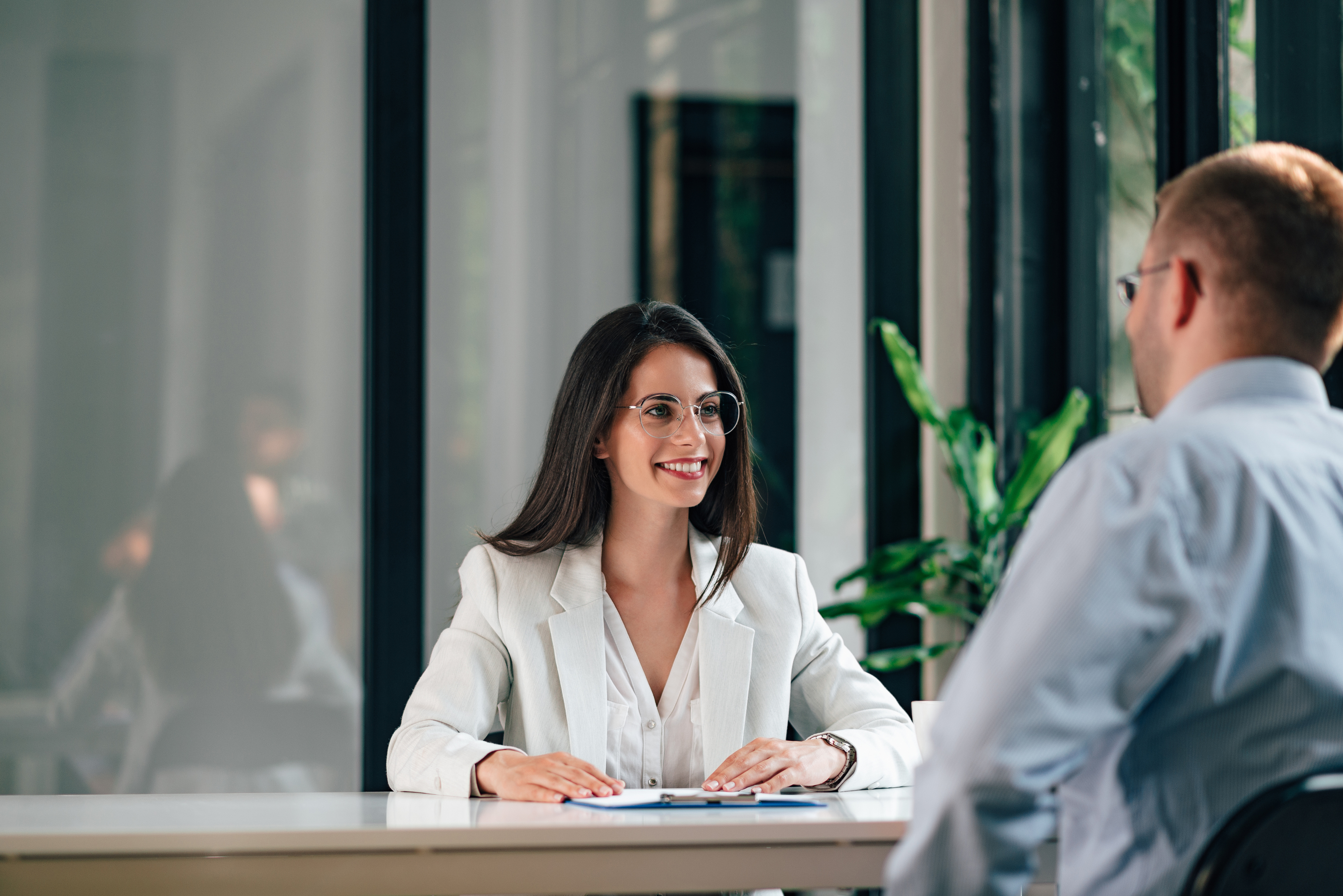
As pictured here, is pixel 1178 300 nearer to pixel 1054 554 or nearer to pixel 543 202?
pixel 1054 554

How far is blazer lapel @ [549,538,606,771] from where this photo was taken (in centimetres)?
194

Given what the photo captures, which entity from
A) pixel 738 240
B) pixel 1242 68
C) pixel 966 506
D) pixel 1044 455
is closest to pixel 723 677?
pixel 1044 455

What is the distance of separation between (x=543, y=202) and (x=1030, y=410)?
1.65 meters

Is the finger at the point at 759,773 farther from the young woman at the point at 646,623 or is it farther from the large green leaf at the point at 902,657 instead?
the large green leaf at the point at 902,657

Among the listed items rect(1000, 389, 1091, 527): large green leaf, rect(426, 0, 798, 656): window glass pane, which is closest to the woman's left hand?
rect(1000, 389, 1091, 527): large green leaf

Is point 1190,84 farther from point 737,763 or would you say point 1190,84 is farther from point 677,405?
point 737,763

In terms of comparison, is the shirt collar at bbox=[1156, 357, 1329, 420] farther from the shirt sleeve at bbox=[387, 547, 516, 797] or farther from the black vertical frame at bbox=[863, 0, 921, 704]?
the black vertical frame at bbox=[863, 0, 921, 704]

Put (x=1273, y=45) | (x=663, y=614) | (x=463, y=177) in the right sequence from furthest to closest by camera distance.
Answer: (x=463, y=177), (x=1273, y=45), (x=663, y=614)

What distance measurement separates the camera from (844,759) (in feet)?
5.80

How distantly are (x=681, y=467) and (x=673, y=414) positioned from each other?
104mm

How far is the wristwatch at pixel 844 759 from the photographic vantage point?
1734 millimetres

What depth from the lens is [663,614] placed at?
7.00 ft

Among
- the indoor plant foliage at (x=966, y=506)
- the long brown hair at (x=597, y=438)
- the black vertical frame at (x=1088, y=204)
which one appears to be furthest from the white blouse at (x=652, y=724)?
the black vertical frame at (x=1088, y=204)

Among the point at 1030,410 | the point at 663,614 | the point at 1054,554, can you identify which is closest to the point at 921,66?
the point at 1030,410
